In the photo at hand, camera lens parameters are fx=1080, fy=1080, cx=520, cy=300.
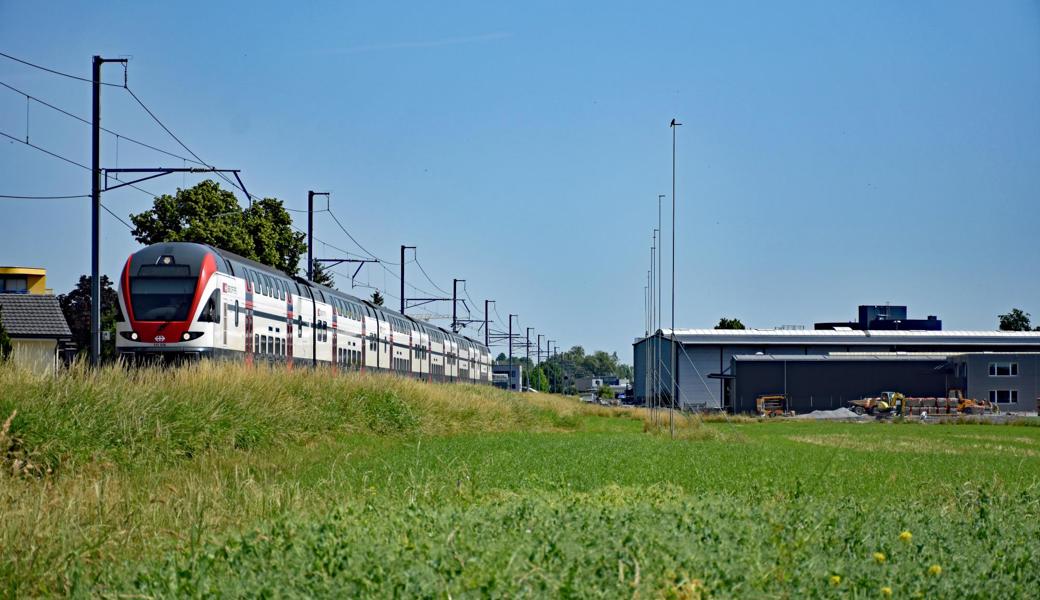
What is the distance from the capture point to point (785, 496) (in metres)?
12.1

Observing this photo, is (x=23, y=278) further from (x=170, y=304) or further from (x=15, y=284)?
(x=170, y=304)

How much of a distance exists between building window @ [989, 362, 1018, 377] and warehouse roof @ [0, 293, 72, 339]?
180 feet

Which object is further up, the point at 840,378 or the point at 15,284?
the point at 15,284

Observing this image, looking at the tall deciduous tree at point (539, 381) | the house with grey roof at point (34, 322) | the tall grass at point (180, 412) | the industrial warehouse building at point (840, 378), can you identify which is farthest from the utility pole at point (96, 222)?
the tall deciduous tree at point (539, 381)

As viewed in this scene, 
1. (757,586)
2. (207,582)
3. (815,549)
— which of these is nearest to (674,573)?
(757,586)

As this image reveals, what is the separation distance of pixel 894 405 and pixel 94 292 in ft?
182

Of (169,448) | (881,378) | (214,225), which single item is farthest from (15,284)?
(169,448)

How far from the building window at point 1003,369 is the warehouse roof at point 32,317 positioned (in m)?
54.9

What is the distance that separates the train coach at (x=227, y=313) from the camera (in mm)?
27000

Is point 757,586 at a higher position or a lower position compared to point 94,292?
lower

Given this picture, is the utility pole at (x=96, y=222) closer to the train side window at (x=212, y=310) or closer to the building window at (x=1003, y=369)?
the train side window at (x=212, y=310)

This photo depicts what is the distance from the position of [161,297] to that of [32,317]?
106 feet

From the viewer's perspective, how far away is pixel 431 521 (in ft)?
27.2

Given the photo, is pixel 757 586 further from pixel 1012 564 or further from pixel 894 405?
pixel 894 405
